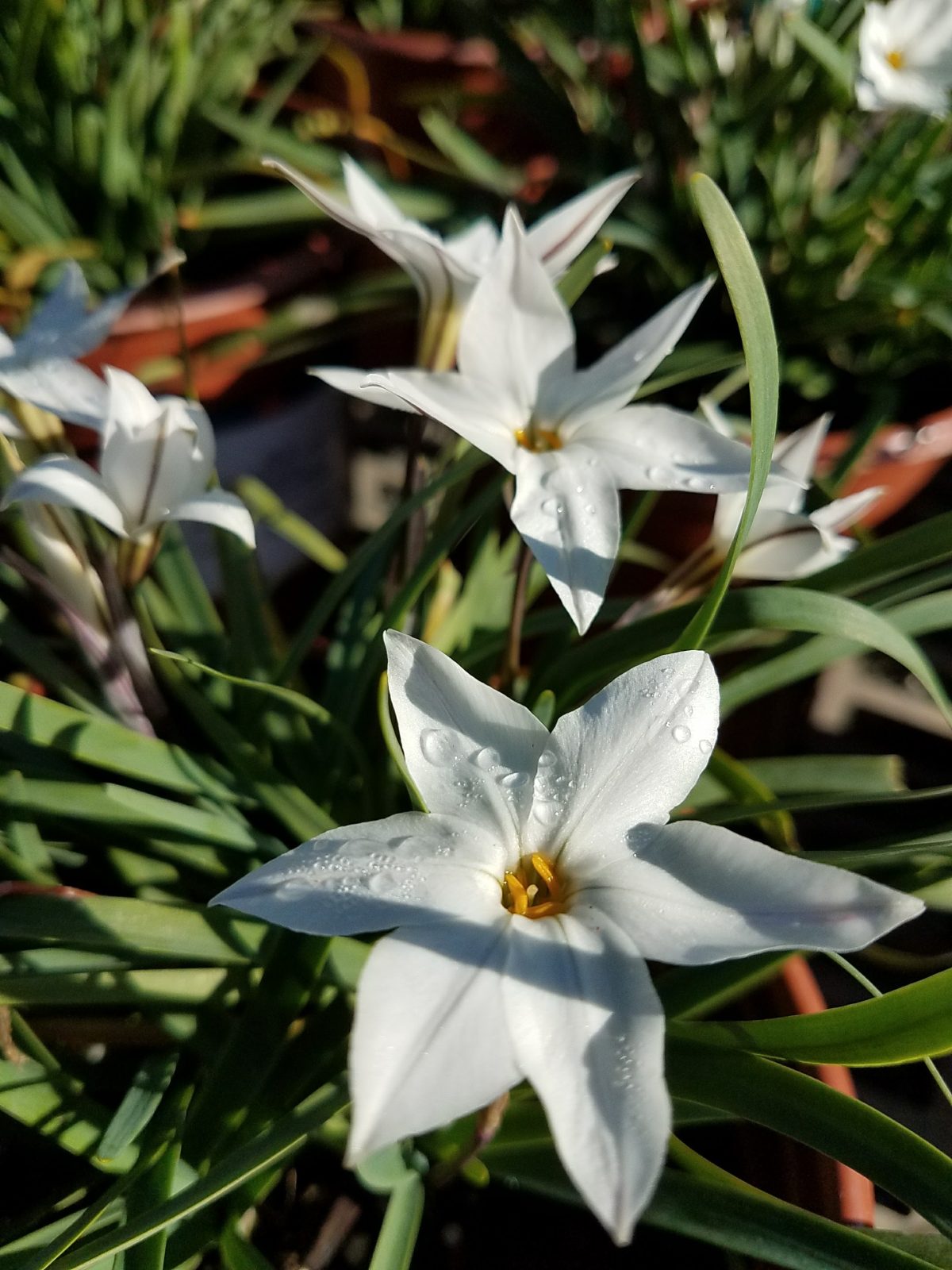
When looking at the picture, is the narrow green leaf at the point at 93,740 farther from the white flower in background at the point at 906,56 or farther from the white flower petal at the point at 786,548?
the white flower in background at the point at 906,56

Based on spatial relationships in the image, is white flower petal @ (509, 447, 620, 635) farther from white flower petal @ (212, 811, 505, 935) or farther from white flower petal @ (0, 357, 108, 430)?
white flower petal @ (0, 357, 108, 430)

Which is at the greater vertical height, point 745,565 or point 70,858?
point 745,565

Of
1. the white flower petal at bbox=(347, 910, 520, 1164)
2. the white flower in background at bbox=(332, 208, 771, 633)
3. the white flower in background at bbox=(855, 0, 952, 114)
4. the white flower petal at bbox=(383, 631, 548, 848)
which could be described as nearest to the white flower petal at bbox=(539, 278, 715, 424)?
the white flower in background at bbox=(332, 208, 771, 633)

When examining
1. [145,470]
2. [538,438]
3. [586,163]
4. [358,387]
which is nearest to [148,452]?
[145,470]

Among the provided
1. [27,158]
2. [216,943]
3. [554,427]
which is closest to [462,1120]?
[216,943]

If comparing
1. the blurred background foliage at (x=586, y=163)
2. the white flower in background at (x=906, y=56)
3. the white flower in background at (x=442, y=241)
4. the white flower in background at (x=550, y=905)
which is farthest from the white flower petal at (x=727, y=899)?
the white flower in background at (x=906, y=56)

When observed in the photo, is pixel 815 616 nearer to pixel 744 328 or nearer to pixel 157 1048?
pixel 744 328
